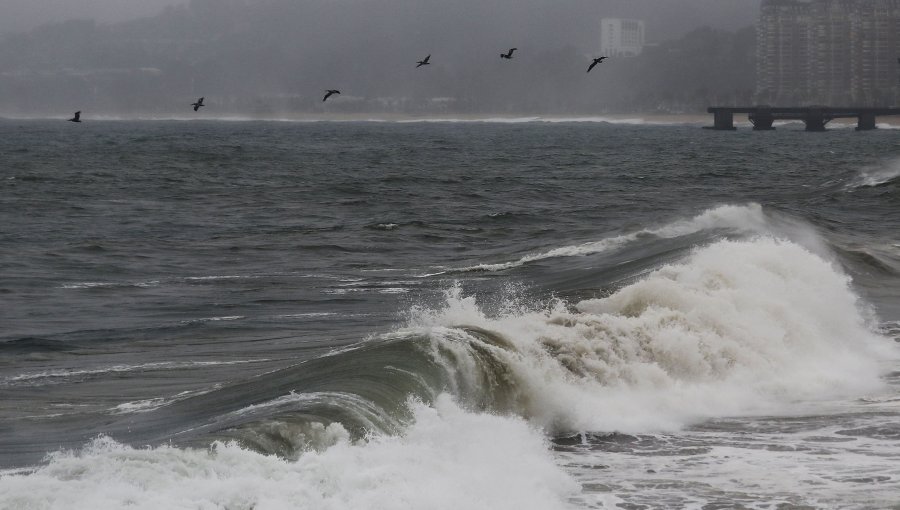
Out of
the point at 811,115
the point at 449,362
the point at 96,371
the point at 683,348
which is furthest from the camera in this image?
the point at 811,115

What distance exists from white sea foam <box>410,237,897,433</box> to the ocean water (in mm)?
58

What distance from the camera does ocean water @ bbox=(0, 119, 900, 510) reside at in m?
12.9

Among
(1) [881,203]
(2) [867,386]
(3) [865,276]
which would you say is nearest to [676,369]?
(2) [867,386]

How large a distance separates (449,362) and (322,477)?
5409 millimetres

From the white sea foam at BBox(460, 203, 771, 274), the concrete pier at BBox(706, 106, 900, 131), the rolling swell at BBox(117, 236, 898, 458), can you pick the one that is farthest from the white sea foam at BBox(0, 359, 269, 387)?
the concrete pier at BBox(706, 106, 900, 131)

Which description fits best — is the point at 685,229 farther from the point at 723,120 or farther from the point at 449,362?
the point at 723,120

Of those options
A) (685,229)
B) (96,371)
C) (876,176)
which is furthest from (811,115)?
(96,371)

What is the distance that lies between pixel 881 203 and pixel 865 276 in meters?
21.9

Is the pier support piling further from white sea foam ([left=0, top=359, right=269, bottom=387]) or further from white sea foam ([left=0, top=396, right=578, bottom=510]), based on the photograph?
white sea foam ([left=0, top=396, right=578, bottom=510])

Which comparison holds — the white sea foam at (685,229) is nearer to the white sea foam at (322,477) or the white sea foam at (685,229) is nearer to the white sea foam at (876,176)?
the white sea foam at (322,477)

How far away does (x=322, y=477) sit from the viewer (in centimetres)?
1198

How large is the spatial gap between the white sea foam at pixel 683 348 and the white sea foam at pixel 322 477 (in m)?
2.89

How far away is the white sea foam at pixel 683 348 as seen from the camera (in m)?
17.5

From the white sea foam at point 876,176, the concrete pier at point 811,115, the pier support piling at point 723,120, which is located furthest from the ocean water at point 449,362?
the pier support piling at point 723,120
